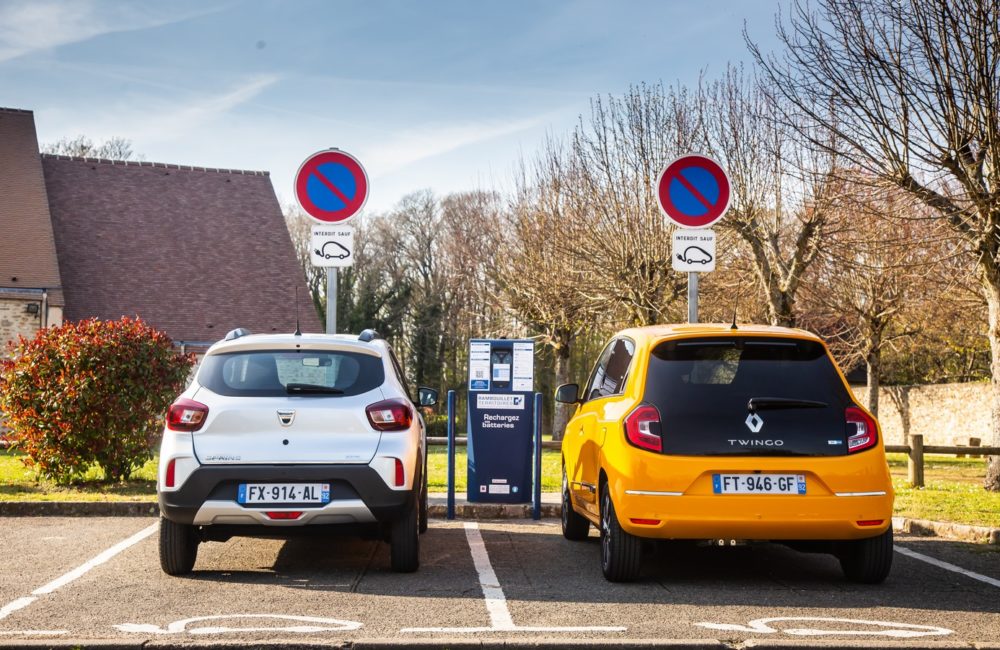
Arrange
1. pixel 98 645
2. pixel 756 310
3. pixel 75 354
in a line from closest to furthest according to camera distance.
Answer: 1. pixel 98 645
2. pixel 75 354
3. pixel 756 310

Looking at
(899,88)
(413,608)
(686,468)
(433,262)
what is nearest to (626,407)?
(686,468)

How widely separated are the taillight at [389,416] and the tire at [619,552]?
1.46 m

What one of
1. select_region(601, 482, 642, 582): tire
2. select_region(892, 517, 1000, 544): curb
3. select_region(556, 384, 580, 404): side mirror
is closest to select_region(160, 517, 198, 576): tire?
select_region(601, 482, 642, 582): tire

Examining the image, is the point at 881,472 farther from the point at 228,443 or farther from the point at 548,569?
the point at 228,443

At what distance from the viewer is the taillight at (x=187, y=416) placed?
7156mm

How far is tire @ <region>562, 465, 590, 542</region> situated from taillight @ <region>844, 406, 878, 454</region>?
2.89m

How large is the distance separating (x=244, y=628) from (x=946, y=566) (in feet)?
17.7

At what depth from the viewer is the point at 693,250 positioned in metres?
9.76

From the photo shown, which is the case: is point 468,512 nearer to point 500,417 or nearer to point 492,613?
point 500,417

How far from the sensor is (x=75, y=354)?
12469 millimetres

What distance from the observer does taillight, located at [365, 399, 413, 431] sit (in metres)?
7.28

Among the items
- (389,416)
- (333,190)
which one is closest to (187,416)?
(389,416)

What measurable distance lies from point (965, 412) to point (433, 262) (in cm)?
2874

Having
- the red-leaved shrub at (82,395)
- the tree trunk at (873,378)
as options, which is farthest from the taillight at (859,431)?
the tree trunk at (873,378)
